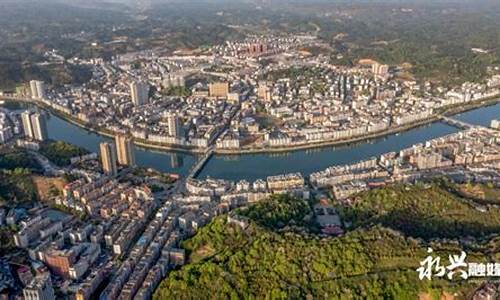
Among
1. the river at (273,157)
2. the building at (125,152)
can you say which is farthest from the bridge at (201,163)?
the building at (125,152)

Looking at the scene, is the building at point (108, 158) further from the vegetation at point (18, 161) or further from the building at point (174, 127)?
the building at point (174, 127)

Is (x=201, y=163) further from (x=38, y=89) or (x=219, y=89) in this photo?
(x=38, y=89)

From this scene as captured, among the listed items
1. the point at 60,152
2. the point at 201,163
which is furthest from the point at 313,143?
the point at 60,152

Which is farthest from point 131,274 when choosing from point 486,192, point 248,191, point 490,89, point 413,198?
point 490,89

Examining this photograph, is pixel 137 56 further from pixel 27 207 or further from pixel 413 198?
pixel 413 198

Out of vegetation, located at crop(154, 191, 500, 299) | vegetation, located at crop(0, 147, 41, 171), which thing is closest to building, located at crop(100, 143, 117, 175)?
vegetation, located at crop(0, 147, 41, 171)

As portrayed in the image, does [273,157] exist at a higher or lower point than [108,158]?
lower
